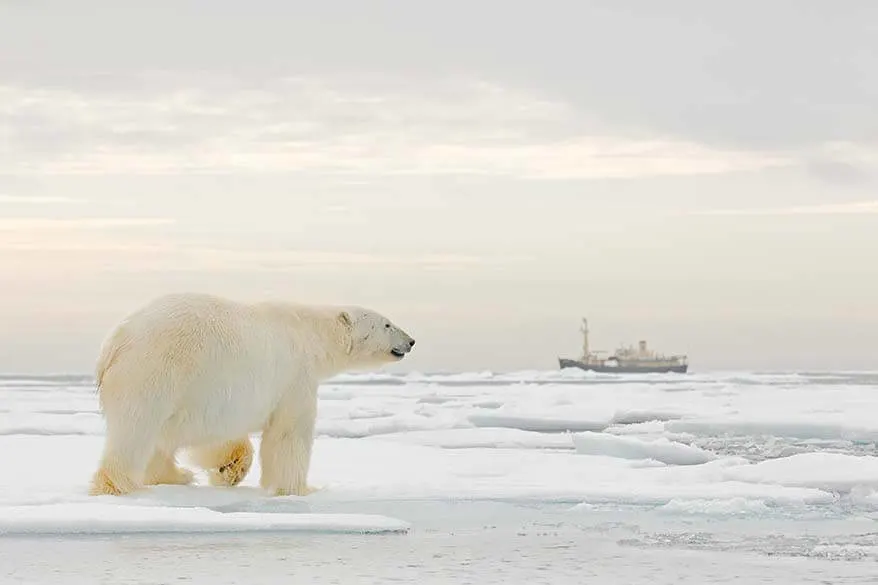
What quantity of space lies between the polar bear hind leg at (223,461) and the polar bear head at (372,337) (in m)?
1.01

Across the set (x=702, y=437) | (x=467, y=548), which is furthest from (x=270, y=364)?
(x=702, y=437)

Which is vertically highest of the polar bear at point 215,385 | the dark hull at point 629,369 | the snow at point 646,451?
the polar bear at point 215,385

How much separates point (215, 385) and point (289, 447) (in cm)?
73

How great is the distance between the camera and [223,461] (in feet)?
28.0

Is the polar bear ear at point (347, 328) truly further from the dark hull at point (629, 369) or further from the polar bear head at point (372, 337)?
the dark hull at point (629, 369)

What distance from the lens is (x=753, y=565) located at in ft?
18.3

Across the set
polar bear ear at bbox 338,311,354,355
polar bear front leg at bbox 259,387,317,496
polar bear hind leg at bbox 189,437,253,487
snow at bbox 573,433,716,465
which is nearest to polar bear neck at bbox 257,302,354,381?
polar bear ear at bbox 338,311,354,355

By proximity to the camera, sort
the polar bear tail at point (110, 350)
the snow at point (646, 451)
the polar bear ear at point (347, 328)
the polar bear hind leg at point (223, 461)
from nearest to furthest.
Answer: the polar bear tail at point (110, 350)
the polar bear hind leg at point (223, 461)
the polar bear ear at point (347, 328)
the snow at point (646, 451)

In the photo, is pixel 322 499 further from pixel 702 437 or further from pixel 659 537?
pixel 702 437

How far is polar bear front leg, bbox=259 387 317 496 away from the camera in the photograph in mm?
8023

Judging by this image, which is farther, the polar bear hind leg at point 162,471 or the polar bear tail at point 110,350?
the polar bear hind leg at point 162,471

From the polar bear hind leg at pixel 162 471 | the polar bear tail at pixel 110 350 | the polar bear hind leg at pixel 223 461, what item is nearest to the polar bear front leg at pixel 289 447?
the polar bear hind leg at pixel 223 461

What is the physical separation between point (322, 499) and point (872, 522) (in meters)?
3.31

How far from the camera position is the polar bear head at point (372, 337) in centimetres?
879
